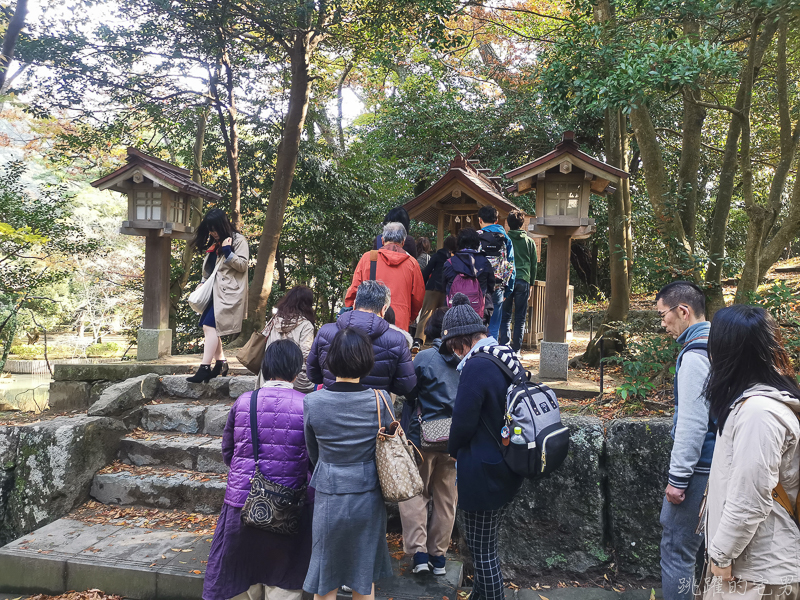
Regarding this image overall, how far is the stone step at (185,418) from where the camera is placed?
6.27 m

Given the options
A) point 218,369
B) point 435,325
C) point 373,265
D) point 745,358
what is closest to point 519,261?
point 373,265

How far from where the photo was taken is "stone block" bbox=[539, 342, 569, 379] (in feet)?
22.4

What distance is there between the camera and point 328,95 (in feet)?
49.5

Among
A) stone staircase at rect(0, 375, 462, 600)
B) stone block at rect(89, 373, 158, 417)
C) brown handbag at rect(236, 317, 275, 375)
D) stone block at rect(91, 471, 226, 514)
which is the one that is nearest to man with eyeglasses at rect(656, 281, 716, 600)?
stone staircase at rect(0, 375, 462, 600)

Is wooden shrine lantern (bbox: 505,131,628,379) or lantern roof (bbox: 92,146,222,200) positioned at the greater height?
lantern roof (bbox: 92,146,222,200)

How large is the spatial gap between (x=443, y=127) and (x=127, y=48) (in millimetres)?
7306

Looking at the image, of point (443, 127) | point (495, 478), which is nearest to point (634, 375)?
point (495, 478)

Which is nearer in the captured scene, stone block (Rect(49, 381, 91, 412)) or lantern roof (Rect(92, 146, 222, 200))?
stone block (Rect(49, 381, 91, 412))

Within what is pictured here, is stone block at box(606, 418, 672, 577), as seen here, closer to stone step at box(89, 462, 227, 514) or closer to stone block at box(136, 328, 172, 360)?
stone step at box(89, 462, 227, 514)

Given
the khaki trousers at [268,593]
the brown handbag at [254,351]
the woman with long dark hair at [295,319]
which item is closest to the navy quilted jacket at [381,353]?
the woman with long dark hair at [295,319]

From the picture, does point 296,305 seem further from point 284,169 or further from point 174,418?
point 284,169

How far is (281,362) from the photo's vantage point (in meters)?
3.48

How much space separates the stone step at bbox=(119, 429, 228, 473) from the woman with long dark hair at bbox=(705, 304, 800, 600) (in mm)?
4765

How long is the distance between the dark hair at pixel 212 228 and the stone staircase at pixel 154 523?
5.84 feet
